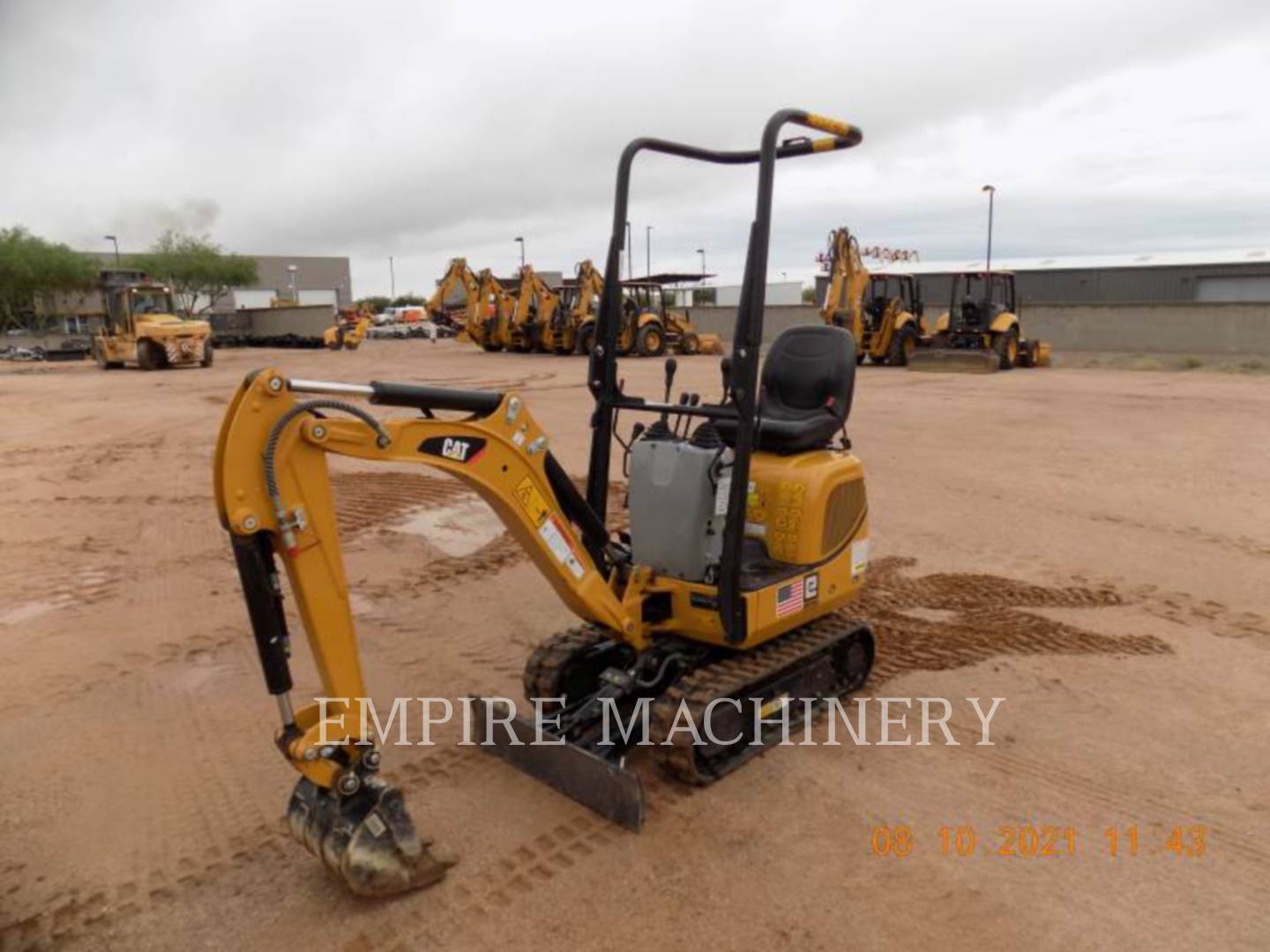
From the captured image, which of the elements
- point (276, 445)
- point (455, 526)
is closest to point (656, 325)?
point (455, 526)

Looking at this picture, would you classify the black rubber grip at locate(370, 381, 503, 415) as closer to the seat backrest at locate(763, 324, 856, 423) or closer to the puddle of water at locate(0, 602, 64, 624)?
the seat backrest at locate(763, 324, 856, 423)

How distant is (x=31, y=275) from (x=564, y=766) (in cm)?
5487

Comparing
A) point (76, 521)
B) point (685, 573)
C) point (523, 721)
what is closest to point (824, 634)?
point (685, 573)

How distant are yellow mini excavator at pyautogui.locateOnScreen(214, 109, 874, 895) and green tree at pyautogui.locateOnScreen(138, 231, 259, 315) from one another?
6391 cm

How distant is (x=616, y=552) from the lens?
4.33 meters

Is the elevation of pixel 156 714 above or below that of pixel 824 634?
below

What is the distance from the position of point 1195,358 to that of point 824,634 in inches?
973

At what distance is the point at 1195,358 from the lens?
81.7 feet

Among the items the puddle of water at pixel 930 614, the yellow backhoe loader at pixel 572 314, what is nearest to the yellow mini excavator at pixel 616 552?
the puddle of water at pixel 930 614

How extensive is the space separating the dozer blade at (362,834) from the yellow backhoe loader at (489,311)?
28.5 metres

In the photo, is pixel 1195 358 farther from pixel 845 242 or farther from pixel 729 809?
pixel 729 809

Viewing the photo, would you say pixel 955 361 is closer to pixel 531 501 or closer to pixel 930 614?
pixel 930 614

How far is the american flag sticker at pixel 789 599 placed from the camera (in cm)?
428
